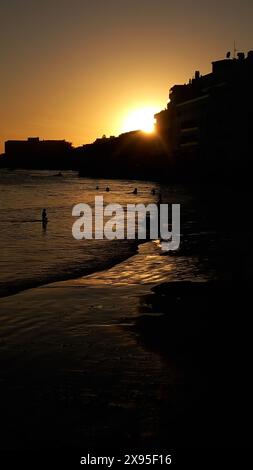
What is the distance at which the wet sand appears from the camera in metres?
6.80

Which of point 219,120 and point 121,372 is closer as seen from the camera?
point 121,372

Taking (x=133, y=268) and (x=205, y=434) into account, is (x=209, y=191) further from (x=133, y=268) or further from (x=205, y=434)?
(x=205, y=434)

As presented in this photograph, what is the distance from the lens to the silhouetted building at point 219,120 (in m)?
77.4

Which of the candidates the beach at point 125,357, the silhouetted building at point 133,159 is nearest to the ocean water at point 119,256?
the beach at point 125,357

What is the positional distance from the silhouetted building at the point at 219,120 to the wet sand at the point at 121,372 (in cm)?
6187

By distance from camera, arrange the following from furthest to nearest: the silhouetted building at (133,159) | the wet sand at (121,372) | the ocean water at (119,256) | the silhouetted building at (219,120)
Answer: the silhouetted building at (133,159), the silhouetted building at (219,120), the ocean water at (119,256), the wet sand at (121,372)

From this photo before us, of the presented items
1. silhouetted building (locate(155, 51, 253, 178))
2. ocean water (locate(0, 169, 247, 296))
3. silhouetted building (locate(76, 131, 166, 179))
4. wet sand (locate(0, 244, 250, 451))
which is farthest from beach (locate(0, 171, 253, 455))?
silhouetted building (locate(76, 131, 166, 179))

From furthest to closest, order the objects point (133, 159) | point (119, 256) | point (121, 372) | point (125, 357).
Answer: point (133, 159), point (119, 256), point (125, 357), point (121, 372)

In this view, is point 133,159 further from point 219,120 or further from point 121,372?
point 121,372

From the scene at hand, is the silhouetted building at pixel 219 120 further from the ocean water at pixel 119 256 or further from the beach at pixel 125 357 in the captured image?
the beach at pixel 125 357

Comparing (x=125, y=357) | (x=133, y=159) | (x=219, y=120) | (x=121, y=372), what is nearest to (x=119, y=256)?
(x=125, y=357)

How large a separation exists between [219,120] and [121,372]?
256 feet

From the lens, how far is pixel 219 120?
83.5 meters

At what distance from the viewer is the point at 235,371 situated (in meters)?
8.55
